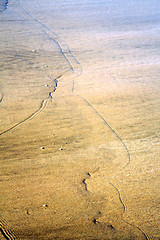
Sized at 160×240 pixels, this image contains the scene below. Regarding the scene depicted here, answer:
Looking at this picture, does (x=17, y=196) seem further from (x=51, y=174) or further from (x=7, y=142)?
(x=7, y=142)

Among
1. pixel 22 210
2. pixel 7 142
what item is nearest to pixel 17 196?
pixel 22 210

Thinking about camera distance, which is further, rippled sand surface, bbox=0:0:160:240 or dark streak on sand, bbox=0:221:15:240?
rippled sand surface, bbox=0:0:160:240

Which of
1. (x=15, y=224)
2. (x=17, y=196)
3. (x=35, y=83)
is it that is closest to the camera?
(x=15, y=224)

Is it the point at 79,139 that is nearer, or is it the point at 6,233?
the point at 6,233

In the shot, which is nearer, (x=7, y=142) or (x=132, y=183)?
(x=132, y=183)

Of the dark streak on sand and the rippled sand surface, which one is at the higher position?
the dark streak on sand

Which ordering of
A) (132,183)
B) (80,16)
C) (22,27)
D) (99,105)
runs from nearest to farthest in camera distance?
1. (132,183)
2. (99,105)
3. (22,27)
4. (80,16)

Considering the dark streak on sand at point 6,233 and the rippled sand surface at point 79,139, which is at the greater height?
the dark streak on sand at point 6,233

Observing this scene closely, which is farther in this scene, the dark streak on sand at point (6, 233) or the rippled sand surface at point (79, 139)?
the rippled sand surface at point (79, 139)
